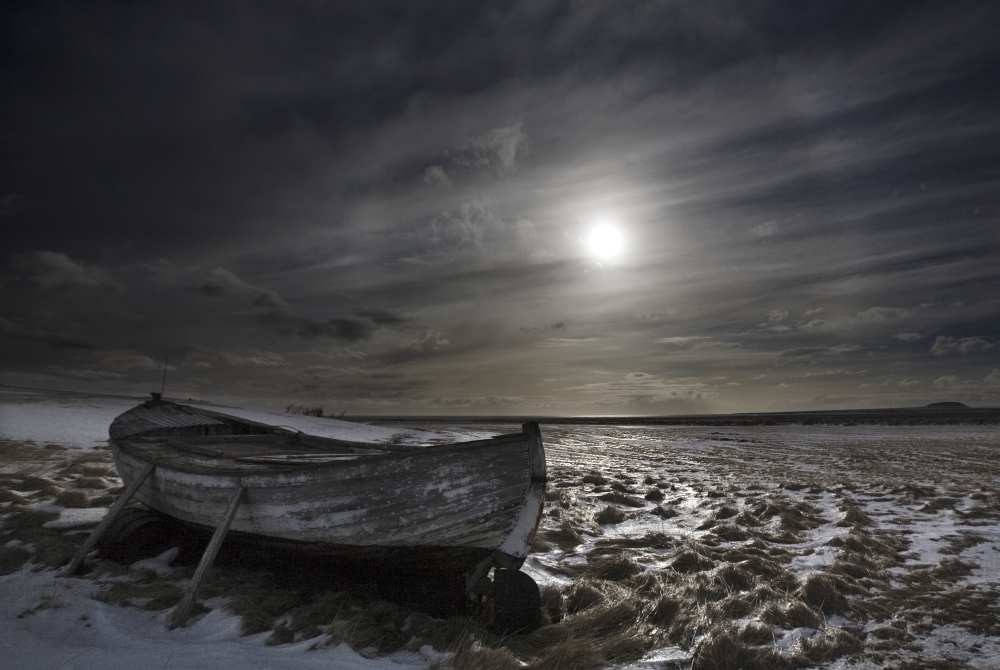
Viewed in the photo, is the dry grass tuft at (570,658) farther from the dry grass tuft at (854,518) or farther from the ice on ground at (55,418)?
the ice on ground at (55,418)

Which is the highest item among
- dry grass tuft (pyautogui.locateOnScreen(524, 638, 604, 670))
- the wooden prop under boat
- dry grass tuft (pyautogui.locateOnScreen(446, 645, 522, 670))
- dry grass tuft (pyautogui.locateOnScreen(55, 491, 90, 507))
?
the wooden prop under boat

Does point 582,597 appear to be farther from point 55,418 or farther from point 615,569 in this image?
point 55,418

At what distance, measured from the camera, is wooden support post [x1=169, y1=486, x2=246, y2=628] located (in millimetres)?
5355

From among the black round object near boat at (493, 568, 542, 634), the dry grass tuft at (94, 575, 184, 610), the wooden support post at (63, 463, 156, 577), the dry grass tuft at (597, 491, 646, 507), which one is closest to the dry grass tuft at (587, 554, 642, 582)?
the black round object near boat at (493, 568, 542, 634)

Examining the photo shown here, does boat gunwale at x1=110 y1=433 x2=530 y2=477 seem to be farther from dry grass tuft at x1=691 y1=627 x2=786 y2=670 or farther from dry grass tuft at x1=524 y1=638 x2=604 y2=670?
dry grass tuft at x1=691 y1=627 x2=786 y2=670

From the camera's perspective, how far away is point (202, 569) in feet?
19.1

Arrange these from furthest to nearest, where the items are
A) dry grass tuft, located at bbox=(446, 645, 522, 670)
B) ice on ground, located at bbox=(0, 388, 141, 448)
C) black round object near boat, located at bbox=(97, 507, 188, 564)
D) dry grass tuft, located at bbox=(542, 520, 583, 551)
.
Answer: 1. ice on ground, located at bbox=(0, 388, 141, 448)
2. dry grass tuft, located at bbox=(542, 520, 583, 551)
3. black round object near boat, located at bbox=(97, 507, 188, 564)
4. dry grass tuft, located at bbox=(446, 645, 522, 670)

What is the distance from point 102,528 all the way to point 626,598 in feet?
23.5

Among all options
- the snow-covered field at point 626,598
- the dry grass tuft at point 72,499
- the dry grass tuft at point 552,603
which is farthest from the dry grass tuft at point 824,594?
the dry grass tuft at point 72,499

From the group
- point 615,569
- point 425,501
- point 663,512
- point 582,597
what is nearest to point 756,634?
point 582,597

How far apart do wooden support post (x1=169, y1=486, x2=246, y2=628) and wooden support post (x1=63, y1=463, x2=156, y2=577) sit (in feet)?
6.25

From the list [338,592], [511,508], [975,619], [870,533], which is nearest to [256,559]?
[338,592]

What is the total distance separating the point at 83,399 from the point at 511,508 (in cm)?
3562

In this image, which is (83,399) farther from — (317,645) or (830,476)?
(830,476)
